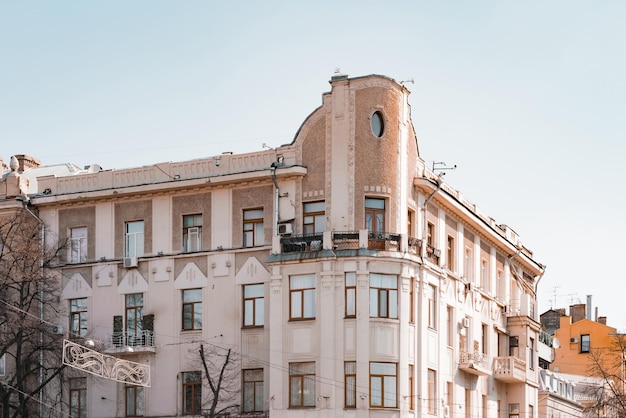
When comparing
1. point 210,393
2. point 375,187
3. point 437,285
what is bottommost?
point 210,393

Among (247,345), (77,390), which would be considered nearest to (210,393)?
(247,345)

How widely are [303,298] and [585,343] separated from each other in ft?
169

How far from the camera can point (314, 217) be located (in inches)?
2167

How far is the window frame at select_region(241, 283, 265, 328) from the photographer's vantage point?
5531 centimetres

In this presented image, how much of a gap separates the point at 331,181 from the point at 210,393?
9723 mm

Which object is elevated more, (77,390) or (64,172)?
(64,172)

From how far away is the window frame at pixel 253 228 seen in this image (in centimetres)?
5594

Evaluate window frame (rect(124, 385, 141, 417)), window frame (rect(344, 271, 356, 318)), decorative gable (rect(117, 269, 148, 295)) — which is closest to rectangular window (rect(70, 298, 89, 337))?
decorative gable (rect(117, 269, 148, 295))

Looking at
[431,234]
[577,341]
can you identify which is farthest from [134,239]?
[577,341]

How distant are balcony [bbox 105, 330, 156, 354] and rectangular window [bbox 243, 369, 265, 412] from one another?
4.27 metres

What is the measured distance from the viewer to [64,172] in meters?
65.6

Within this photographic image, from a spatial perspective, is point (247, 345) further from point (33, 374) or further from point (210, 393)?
point (33, 374)

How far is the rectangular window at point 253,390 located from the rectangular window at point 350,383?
3811 millimetres

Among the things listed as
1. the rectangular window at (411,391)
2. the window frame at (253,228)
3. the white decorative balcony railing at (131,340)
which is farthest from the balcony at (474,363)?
the white decorative balcony railing at (131,340)
